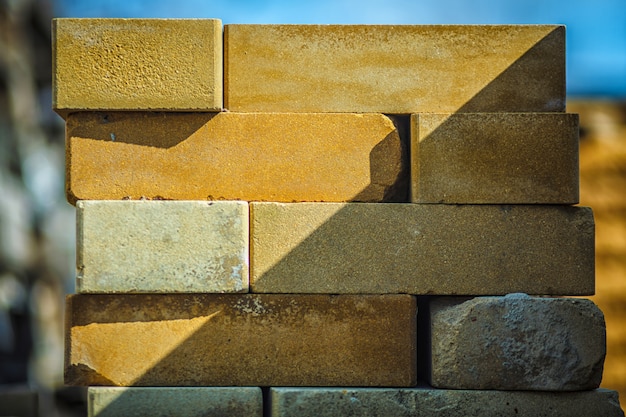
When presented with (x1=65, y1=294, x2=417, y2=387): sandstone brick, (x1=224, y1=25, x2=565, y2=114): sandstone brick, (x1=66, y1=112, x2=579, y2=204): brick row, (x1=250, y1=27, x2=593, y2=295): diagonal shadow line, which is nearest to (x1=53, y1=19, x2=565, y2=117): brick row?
(x1=224, y1=25, x2=565, y2=114): sandstone brick

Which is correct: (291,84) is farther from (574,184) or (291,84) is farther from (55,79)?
(574,184)

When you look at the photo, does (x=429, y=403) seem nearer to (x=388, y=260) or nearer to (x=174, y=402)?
(x=388, y=260)

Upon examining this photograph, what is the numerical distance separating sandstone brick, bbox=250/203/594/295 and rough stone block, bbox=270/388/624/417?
0.57 m

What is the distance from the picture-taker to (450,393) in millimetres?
4594

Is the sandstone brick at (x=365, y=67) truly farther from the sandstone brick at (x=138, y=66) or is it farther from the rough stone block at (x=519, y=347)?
the rough stone block at (x=519, y=347)

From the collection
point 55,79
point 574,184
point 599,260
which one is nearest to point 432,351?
point 574,184

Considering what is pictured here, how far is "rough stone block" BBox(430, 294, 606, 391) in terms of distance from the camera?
15.1ft

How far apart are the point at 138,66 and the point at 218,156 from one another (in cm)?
68

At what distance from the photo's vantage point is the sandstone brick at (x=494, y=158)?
4.71 m

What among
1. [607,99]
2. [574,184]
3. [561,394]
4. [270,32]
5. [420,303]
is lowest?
[561,394]

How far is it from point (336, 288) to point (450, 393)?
2.86 feet

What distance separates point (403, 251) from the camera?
4.68 meters

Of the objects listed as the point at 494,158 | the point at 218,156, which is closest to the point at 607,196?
the point at 494,158

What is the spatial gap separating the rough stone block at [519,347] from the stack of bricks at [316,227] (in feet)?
0.04
